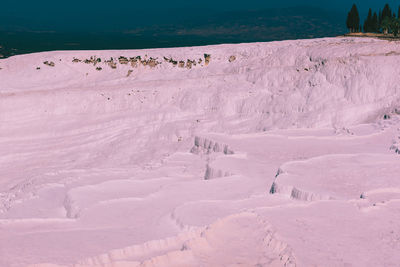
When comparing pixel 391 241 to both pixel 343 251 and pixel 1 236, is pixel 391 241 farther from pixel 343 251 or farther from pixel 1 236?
pixel 1 236

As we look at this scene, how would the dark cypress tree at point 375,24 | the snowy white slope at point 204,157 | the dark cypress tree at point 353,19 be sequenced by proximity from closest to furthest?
1. the snowy white slope at point 204,157
2. the dark cypress tree at point 375,24
3. the dark cypress tree at point 353,19

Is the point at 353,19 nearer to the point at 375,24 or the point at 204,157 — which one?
the point at 375,24

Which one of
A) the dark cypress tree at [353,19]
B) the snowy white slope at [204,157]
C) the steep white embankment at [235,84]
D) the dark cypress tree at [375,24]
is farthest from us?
the dark cypress tree at [353,19]

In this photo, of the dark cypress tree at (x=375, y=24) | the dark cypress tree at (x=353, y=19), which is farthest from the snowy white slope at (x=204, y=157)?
the dark cypress tree at (x=353, y=19)

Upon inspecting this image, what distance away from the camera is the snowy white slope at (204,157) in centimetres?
746

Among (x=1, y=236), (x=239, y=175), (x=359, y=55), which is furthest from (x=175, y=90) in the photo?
(x=1, y=236)

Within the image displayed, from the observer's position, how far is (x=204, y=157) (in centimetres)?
1424

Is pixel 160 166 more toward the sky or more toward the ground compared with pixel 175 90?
more toward the ground

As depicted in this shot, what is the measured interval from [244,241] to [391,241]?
2.41m

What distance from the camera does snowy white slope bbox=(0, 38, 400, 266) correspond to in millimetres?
7465

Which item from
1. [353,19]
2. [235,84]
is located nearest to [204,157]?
[235,84]

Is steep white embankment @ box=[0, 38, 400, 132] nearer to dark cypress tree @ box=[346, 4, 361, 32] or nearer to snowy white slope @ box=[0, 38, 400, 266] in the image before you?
snowy white slope @ box=[0, 38, 400, 266]

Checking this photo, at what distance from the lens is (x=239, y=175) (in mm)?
11195

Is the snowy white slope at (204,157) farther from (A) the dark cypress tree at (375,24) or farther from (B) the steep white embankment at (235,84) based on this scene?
(A) the dark cypress tree at (375,24)
